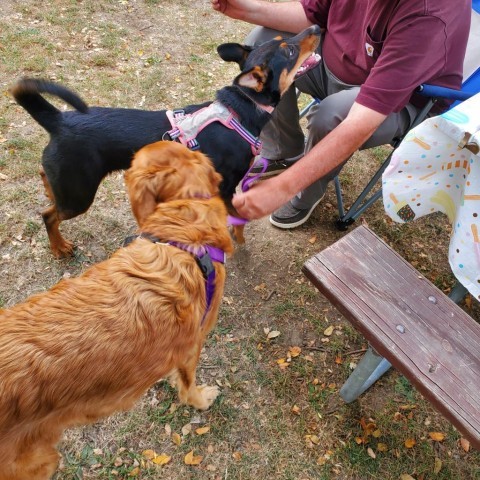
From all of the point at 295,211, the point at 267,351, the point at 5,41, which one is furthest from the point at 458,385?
the point at 5,41

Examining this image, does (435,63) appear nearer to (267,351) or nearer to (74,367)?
(267,351)

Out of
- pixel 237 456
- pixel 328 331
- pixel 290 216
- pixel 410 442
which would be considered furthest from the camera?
→ pixel 290 216

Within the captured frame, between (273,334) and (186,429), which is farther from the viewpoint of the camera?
(273,334)

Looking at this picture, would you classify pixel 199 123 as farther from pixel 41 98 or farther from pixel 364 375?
pixel 364 375

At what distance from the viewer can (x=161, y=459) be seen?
2277 mm

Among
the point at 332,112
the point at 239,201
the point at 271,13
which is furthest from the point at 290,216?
the point at 271,13

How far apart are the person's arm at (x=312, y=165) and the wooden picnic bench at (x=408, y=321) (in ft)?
1.53

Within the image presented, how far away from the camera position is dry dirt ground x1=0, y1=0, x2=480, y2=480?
232 cm

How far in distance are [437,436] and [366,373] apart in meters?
0.73

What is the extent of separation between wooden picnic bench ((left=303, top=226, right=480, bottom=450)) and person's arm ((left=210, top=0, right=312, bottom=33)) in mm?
1978

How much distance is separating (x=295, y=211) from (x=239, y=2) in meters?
1.71

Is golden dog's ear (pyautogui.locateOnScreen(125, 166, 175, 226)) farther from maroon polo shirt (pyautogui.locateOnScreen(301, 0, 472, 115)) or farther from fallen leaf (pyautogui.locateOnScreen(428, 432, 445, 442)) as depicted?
fallen leaf (pyautogui.locateOnScreen(428, 432, 445, 442))

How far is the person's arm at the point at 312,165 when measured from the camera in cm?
228

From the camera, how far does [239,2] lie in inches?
122
